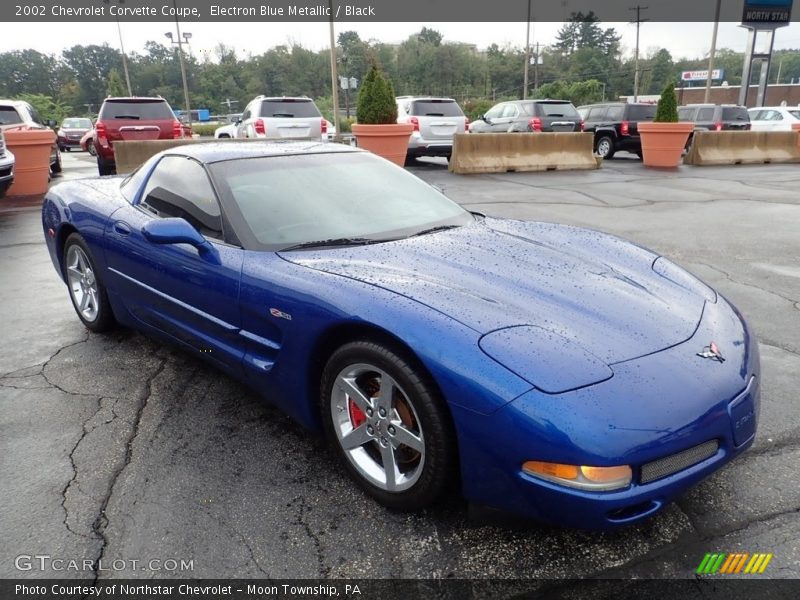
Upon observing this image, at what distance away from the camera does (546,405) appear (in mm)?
1799

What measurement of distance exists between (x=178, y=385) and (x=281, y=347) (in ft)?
3.95

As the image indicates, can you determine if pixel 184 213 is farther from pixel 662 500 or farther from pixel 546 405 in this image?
pixel 662 500

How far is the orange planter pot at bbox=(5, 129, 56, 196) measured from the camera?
10344 mm

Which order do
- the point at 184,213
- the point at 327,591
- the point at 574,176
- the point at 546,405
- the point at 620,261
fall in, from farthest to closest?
1. the point at 574,176
2. the point at 184,213
3. the point at 620,261
4. the point at 327,591
5. the point at 546,405

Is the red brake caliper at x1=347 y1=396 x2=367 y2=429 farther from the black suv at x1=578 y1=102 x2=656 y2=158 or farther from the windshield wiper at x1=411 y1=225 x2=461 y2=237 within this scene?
the black suv at x1=578 y1=102 x2=656 y2=158

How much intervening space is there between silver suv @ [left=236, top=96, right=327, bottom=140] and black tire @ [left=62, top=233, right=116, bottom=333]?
31.4 ft

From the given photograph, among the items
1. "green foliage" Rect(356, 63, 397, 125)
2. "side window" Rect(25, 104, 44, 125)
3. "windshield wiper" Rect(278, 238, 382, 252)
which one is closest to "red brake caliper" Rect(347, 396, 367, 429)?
"windshield wiper" Rect(278, 238, 382, 252)

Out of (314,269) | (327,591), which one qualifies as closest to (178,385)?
(314,269)

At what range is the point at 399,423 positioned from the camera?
220cm

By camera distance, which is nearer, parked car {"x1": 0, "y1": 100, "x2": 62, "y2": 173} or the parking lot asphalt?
the parking lot asphalt

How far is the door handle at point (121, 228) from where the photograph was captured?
3507 mm

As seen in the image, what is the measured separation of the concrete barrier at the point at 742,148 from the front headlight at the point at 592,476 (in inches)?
624

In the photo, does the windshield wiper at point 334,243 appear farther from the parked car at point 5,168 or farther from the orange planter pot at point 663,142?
the orange planter pot at point 663,142

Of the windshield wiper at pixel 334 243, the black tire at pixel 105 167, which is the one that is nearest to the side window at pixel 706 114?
the black tire at pixel 105 167
